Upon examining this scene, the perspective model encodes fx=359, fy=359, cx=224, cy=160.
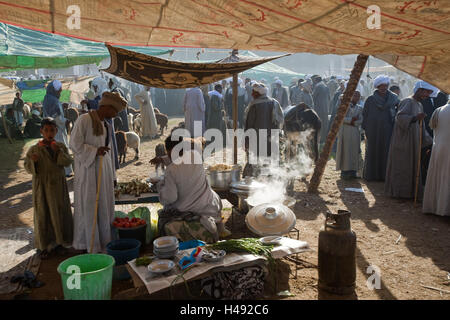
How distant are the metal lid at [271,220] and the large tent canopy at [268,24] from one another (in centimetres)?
195

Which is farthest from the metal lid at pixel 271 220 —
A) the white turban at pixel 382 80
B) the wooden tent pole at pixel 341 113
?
the white turban at pixel 382 80

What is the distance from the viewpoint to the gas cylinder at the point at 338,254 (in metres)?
3.58

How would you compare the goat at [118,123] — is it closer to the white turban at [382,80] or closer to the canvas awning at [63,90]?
the canvas awning at [63,90]

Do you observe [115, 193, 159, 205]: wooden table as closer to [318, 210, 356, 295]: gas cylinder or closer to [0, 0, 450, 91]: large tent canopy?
[0, 0, 450, 91]: large tent canopy

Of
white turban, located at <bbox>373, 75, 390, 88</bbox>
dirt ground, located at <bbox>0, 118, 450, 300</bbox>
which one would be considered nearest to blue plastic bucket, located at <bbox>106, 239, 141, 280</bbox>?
dirt ground, located at <bbox>0, 118, 450, 300</bbox>

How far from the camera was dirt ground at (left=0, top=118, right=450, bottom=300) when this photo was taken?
383 centimetres

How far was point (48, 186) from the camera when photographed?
443cm

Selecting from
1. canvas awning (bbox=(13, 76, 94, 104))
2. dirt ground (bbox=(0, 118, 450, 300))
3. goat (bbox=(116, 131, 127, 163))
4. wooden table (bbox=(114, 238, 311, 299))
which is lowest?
dirt ground (bbox=(0, 118, 450, 300))

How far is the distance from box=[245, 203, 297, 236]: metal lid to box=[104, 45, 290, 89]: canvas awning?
2908 mm

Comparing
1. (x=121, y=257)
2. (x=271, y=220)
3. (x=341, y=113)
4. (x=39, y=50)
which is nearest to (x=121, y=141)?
(x=39, y=50)

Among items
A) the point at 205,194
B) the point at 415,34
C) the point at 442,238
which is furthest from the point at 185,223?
the point at 442,238

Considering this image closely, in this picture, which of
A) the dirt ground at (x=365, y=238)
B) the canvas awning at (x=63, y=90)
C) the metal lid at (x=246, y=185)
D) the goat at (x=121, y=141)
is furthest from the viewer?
the canvas awning at (x=63, y=90)
